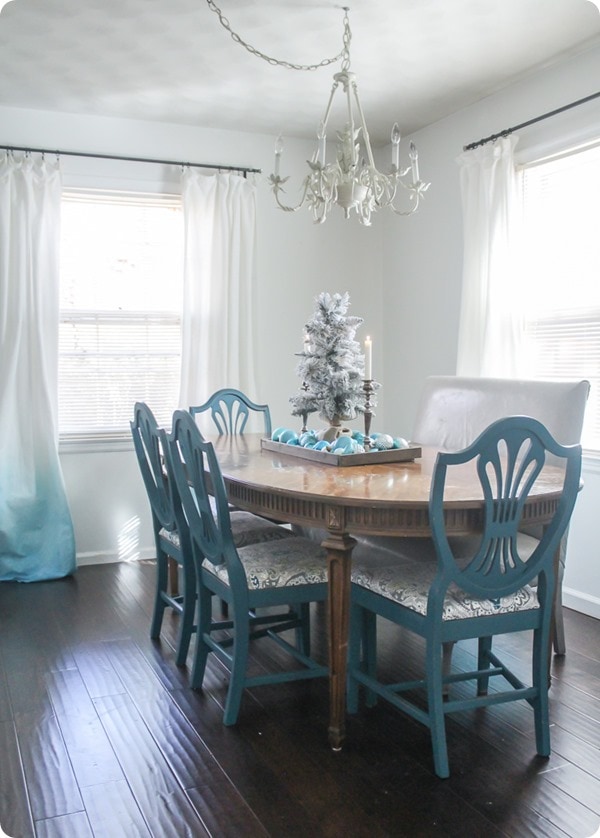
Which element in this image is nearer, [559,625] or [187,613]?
[187,613]

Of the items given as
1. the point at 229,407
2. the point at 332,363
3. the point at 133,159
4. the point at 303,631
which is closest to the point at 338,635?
the point at 303,631

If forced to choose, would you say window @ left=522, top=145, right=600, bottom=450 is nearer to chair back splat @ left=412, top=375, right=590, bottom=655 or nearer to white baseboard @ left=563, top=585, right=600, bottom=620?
chair back splat @ left=412, top=375, right=590, bottom=655

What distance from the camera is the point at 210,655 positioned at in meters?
3.10

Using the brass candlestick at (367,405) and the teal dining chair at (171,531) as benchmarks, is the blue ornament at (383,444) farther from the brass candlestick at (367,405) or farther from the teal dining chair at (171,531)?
the teal dining chair at (171,531)

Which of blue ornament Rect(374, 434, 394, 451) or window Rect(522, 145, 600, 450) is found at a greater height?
window Rect(522, 145, 600, 450)

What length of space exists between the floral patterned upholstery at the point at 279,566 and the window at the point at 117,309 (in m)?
2.18

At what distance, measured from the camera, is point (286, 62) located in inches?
143

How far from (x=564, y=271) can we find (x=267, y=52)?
176cm

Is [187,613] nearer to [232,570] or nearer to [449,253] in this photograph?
[232,570]

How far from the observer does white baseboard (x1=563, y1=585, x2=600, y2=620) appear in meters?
3.53

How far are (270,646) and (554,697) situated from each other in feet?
3.70

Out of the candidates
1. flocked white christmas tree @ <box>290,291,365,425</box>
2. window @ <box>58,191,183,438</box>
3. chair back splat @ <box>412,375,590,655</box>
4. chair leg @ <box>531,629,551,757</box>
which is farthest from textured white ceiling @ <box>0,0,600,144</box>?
chair leg @ <box>531,629,551,757</box>

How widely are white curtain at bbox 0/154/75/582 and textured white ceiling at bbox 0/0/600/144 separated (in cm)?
51

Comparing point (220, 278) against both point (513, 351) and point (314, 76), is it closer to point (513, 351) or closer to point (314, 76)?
point (314, 76)
